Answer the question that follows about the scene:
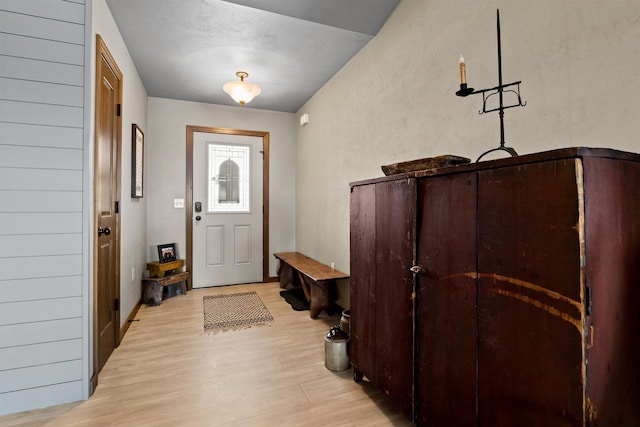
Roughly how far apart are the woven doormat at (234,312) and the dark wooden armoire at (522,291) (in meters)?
1.80

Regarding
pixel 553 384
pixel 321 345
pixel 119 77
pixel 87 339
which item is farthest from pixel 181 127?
pixel 553 384

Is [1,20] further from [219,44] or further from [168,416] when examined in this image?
[168,416]

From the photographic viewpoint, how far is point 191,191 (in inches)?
159

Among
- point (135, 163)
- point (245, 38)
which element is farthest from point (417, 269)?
point (135, 163)

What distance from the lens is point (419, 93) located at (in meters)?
2.01

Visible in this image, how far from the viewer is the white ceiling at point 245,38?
7.11 ft

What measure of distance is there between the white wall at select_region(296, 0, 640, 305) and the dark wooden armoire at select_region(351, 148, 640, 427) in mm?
404

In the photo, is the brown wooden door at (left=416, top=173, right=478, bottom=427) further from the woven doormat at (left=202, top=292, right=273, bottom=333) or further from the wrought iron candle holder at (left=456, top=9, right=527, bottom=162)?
the woven doormat at (left=202, top=292, right=273, bottom=333)

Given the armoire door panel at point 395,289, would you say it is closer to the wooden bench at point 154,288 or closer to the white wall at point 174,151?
the wooden bench at point 154,288

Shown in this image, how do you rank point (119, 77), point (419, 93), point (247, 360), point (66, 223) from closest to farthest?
point (66, 223) → point (419, 93) → point (247, 360) → point (119, 77)

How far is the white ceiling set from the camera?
2168 mm

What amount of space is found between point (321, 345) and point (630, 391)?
1858mm

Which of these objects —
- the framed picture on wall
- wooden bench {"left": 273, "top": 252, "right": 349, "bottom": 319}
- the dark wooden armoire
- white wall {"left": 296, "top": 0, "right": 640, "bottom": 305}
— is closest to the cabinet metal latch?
the dark wooden armoire

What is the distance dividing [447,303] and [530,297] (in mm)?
340
